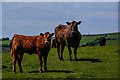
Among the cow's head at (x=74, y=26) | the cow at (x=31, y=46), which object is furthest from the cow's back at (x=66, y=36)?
the cow at (x=31, y=46)

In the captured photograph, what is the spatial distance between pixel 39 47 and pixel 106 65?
9229 millimetres

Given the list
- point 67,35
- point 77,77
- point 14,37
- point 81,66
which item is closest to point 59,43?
point 67,35

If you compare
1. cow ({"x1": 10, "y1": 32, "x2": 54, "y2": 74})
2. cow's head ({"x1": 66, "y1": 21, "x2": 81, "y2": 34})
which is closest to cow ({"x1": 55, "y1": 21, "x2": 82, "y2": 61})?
cow's head ({"x1": 66, "y1": 21, "x2": 81, "y2": 34})

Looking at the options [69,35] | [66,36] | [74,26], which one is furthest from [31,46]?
[66,36]

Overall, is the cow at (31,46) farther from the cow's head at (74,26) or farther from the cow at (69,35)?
the cow at (69,35)

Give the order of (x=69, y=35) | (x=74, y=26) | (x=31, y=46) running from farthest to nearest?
(x=69, y=35) → (x=74, y=26) → (x=31, y=46)

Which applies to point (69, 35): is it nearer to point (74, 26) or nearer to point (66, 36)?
point (66, 36)

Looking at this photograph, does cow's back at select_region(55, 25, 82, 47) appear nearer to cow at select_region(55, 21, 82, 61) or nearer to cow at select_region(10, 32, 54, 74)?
cow at select_region(55, 21, 82, 61)

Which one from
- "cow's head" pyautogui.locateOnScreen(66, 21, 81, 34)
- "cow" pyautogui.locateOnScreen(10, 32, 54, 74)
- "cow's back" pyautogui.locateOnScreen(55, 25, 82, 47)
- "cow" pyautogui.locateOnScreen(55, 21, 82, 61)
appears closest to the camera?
"cow" pyautogui.locateOnScreen(10, 32, 54, 74)

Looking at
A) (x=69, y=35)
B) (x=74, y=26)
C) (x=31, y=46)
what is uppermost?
(x=74, y=26)

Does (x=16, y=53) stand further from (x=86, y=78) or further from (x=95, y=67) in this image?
(x=95, y=67)

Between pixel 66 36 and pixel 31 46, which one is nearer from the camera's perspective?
pixel 31 46

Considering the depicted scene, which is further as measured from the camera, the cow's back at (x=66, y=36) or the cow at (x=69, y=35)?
the cow's back at (x=66, y=36)

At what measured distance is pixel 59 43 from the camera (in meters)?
27.0
